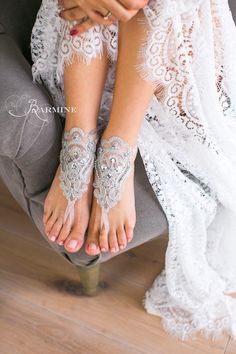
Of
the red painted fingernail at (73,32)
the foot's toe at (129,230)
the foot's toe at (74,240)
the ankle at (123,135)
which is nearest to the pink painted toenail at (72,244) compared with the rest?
the foot's toe at (74,240)

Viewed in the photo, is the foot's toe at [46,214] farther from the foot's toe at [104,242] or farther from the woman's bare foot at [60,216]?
the foot's toe at [104,242]

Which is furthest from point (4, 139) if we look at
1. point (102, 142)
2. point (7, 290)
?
point (7, 290)

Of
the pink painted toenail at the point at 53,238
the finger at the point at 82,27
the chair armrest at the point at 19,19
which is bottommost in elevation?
the pink painted toenail at the point at 53,238

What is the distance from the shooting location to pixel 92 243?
0.93 m

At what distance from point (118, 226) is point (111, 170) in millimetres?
118

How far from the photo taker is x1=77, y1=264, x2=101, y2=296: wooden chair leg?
1.10 metres

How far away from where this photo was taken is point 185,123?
96 centimetres

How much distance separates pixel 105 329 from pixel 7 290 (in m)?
0.28

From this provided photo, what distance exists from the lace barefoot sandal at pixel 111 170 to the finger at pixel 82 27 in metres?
0.22

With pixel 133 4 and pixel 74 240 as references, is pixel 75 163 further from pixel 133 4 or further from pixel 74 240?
pixel 133 4

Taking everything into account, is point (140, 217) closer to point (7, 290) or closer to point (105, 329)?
point (105, 329)

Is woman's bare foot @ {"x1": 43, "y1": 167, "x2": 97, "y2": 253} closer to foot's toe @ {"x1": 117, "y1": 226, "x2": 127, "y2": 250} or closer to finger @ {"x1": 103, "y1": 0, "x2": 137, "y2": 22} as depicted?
foot's toe @ {"x1": 117, "y1": 226, "x2": 127, "y2": 250}

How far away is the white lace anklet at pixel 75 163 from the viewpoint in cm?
92

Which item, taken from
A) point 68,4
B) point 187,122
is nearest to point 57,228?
point 187,122
